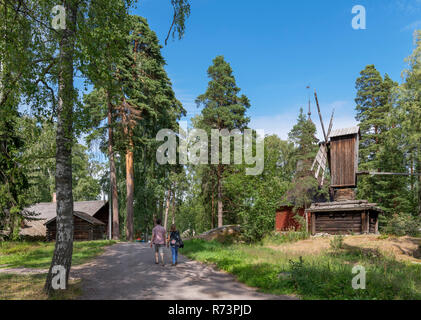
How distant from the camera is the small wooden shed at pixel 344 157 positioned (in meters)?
23.5

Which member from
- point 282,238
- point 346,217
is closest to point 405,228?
point 346,217

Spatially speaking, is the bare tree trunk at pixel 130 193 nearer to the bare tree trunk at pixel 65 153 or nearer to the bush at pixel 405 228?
the bare tree trunk at pixel 65 153

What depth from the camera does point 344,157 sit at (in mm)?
24188

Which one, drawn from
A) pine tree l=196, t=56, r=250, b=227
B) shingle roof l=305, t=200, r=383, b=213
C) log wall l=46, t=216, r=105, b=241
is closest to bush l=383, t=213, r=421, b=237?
shingle roof l=305, t=200, r=383, b=213

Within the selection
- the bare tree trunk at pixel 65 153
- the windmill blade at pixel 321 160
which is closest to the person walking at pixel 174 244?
→ the bare tree trunk at pixel 65 153

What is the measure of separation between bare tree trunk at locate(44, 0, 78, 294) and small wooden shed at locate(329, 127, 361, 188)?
21620mm

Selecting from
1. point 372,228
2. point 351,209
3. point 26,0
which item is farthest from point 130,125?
point 372,228

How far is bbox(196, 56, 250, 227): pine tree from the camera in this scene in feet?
92.3

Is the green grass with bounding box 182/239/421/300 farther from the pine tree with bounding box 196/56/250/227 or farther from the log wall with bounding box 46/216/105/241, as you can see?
the log wall with bounding box 46/216/105/241

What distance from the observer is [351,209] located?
867 inches

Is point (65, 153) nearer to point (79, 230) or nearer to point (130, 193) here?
point (130, 193)

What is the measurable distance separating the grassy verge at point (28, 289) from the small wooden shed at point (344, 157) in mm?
21286
